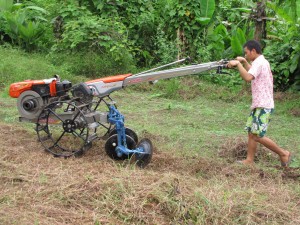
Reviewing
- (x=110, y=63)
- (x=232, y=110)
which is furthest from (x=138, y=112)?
(x=110, y=63)

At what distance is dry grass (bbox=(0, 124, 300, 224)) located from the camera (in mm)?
4035

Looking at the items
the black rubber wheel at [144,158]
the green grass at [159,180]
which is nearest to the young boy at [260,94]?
the green grass at [159,180]

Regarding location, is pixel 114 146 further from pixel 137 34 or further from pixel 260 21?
pixel 137 34

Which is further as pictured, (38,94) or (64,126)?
(38,94)

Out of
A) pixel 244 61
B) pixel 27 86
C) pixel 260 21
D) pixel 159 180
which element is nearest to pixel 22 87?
pixel 27 86

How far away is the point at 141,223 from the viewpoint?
3.97 m

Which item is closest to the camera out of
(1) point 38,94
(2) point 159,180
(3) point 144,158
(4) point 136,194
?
(4) point 136,194

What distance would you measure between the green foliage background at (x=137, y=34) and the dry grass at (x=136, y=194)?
5.39m

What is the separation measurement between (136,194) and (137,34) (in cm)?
844

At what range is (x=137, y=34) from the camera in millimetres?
12273

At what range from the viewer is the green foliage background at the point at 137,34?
1078 centimetres

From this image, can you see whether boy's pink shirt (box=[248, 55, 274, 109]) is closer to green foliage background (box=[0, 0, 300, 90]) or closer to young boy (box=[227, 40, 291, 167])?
young boy (box=[227, 40, 291, 167])

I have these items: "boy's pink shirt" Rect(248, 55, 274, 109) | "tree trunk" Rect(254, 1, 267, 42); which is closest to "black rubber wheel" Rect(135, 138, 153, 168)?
"boy's pink shirt" Rect(248, 55, 274, 109)

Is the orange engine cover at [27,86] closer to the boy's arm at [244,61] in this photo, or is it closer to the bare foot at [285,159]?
the boy's arm at [244,61]
